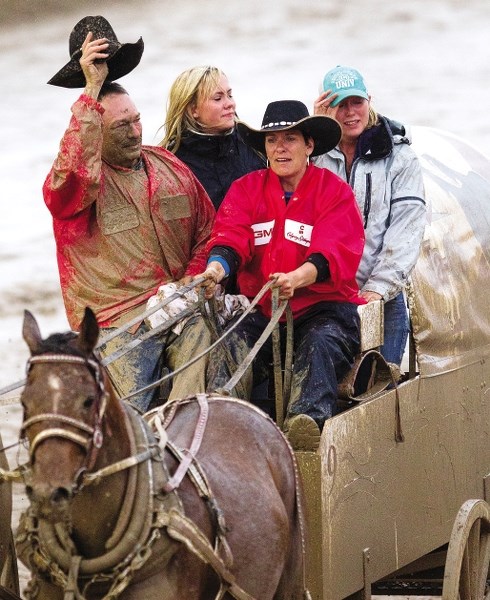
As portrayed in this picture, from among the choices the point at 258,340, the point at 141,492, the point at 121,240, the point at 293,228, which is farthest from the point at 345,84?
the point at 141,492

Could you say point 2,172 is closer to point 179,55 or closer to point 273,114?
point 179,55

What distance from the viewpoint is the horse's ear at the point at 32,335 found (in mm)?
4512

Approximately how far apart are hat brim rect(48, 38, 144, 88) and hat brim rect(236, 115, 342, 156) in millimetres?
482

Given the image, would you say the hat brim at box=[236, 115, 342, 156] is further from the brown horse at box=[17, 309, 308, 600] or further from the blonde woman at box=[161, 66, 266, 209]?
the brown horse at box=[17, 309, 308, 600]

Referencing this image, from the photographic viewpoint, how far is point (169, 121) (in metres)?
7.09

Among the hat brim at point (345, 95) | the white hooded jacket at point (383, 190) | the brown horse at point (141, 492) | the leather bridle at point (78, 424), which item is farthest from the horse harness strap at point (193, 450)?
the hat brim at point (345, 95)

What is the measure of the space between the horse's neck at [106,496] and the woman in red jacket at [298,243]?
1.41 metres

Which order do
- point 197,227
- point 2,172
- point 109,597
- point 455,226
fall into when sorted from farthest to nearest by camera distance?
point 2,172, point 455,226, point 197,227, point 109,597

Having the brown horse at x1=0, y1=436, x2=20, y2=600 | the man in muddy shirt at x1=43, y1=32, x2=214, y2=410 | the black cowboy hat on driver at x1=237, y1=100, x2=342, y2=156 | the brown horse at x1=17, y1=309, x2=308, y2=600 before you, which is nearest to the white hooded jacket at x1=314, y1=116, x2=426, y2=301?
the black cowboy hat on driver at x1=237, y1=100, x2=342, y2=156

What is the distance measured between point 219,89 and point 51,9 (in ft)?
49.9

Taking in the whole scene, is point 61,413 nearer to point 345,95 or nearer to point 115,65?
point 115,65

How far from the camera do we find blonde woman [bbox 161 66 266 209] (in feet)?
23.0

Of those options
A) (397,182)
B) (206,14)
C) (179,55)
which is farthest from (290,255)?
(206,14)

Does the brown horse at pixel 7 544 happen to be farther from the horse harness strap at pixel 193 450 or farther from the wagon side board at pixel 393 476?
the wagon side board at pixel 393 476
